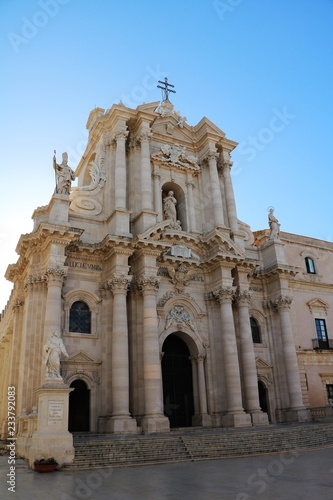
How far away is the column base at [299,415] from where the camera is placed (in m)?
25.5

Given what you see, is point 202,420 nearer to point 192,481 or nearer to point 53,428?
point 53,428

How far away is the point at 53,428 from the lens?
1528 cm

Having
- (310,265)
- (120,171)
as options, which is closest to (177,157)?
(120,171)

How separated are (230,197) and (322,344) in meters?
11.6

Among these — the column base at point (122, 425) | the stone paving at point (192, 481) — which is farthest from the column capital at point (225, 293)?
the stone paving at point (192, 481)

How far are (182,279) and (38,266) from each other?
790 centimetres

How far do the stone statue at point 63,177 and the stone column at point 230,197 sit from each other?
10559 mm

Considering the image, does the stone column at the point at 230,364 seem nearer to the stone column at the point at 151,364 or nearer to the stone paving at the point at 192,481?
the stone column at the point at 151,364

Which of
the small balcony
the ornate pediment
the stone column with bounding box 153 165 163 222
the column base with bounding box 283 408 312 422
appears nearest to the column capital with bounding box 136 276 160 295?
the stone column with bounding box 153 165 163 222

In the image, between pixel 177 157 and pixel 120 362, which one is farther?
pixel 177 157

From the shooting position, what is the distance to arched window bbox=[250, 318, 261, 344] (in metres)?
28.1

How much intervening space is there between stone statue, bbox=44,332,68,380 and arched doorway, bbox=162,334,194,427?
9.12 meters

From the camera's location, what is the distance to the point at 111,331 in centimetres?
2264

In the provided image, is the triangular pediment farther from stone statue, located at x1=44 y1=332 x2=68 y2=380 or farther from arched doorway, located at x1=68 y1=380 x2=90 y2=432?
stone statue, located at x1=44 y1=332 x2=68 y2=380
